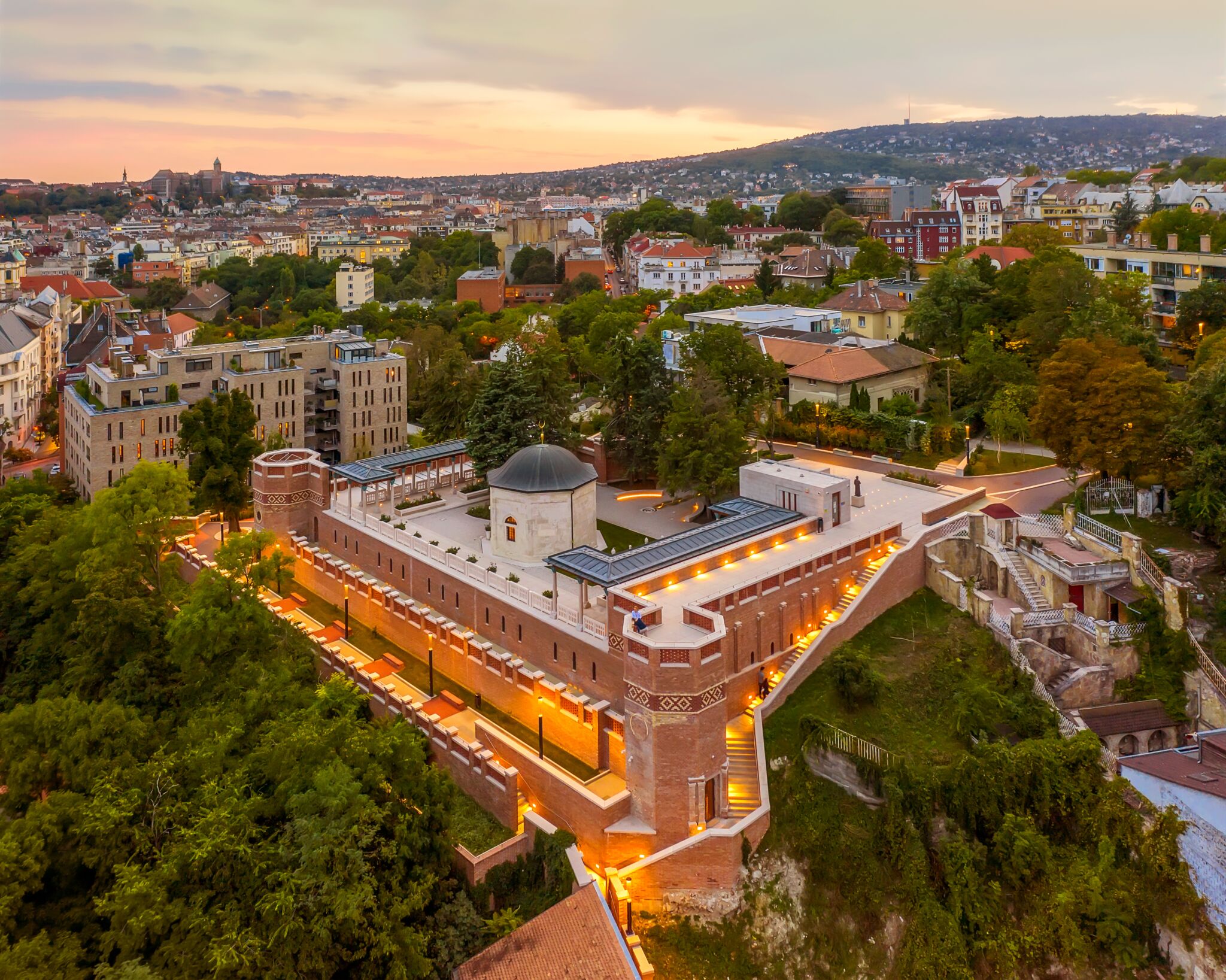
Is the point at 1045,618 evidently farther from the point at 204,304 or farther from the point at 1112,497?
the point at 204,304

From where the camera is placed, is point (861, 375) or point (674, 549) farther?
point (861, 375)

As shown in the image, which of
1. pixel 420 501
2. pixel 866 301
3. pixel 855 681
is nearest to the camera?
pixel 855 681

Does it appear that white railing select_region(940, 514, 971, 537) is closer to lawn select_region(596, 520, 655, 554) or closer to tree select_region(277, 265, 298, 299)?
lawn select_region(596, 520, 655, 554)

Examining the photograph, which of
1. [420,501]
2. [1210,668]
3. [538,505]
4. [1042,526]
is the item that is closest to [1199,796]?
[1210,668]

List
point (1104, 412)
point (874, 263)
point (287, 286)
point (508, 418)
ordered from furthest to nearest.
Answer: point (287, 286) → point (874, 263) → point (508, 418) → point (1104, 412)

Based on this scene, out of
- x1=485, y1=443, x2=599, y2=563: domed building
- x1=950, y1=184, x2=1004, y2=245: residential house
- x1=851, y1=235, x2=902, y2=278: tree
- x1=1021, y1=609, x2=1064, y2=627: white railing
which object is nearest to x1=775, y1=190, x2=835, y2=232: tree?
x1=950, y1=184, x2=1004, y2=245: residential house

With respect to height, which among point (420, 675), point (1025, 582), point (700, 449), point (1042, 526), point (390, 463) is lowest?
point (420, 675)

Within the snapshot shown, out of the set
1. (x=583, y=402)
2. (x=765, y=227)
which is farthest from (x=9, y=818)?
(x=765, y=227)
